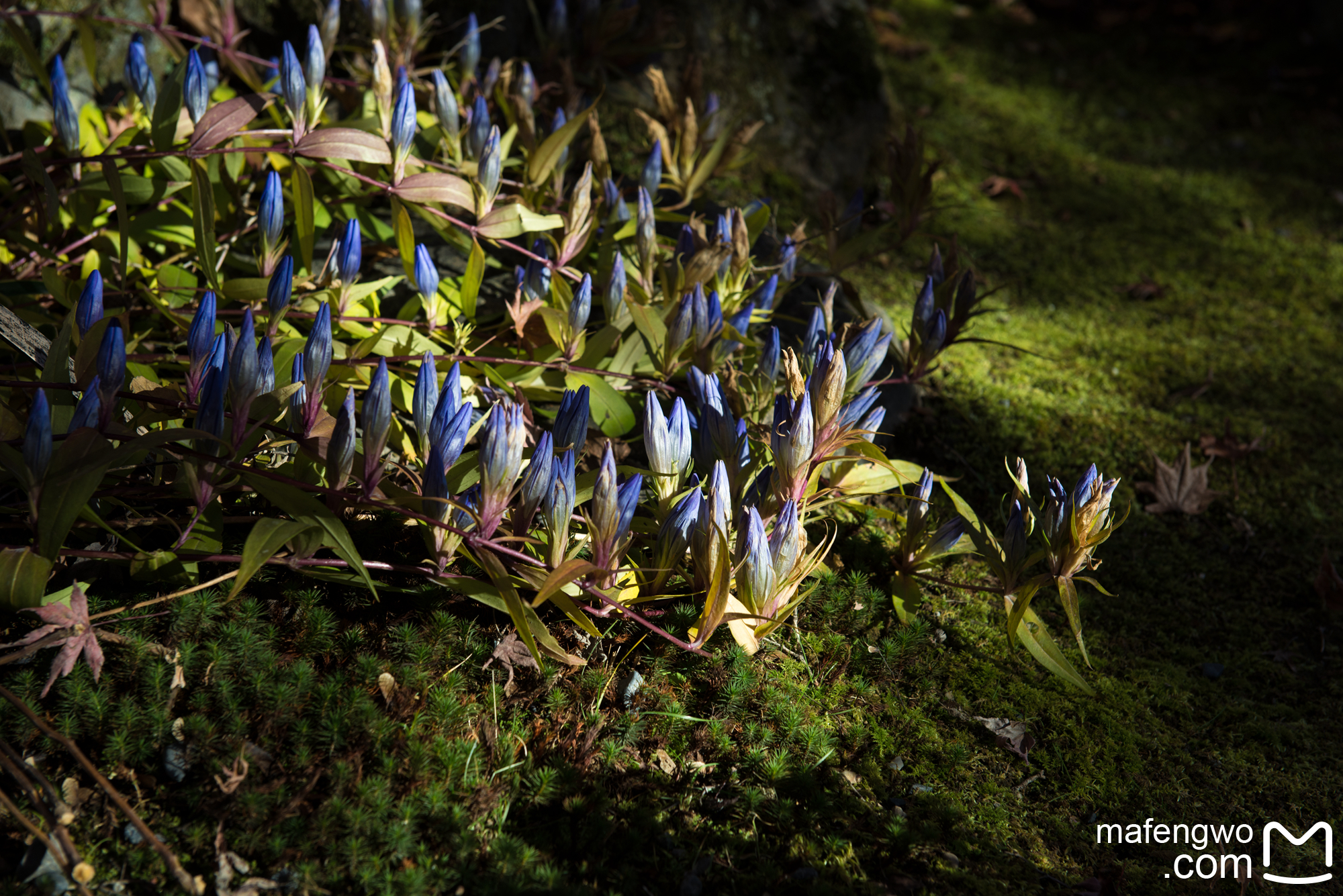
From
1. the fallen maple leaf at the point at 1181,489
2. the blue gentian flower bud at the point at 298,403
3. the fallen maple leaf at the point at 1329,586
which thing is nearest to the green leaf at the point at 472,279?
the blue gentian flower bud at the point at 298,403

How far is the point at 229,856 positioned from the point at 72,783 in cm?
33

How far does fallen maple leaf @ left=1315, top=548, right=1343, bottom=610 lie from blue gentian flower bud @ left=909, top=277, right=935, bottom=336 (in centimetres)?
134

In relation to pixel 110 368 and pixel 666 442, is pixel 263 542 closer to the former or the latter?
pixel 110 368

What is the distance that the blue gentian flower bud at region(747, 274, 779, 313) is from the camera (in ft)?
8.16

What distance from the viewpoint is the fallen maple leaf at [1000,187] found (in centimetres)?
418

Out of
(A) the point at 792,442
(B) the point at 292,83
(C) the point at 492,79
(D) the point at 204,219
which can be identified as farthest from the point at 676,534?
(C) the point at 492,79

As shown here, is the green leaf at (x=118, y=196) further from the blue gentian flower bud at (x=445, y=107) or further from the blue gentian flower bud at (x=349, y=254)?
the blue gentian flower bud at (x=445, y=107)

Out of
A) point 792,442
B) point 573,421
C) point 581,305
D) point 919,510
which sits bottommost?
point 919,510

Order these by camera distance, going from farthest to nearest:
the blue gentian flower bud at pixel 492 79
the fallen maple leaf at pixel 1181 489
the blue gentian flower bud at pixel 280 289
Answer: the blue gentian flower bud at pixel 492 79 → the fallen maple leaf at pixel 1181 489 → the blue gentian flower bud at pixel 280 289

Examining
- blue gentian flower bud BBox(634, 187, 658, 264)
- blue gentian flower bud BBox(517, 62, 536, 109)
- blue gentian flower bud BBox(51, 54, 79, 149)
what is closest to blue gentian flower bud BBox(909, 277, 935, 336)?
blue gentian flower bud BBox(634, 187, 658, 264)

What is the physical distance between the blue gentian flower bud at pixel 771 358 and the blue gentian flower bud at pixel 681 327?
202 millimetres

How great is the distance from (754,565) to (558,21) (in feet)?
7.57

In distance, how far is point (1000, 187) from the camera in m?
4.18

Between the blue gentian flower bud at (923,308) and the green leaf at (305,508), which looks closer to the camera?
the green leaf at (305,508)
